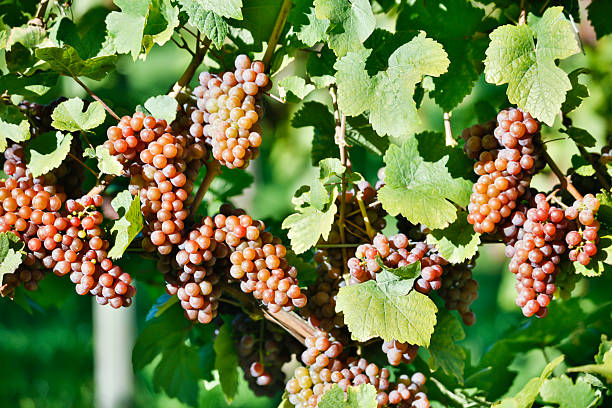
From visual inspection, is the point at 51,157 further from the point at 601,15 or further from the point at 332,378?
the point at 601,15

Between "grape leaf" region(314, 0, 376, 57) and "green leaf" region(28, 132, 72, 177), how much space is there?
298 millimetres

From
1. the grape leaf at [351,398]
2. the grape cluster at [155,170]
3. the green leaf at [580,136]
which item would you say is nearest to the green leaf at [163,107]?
the grape cluster at [155,170]

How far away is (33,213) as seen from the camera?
65 centimetres

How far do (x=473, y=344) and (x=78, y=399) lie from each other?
1.78 metres

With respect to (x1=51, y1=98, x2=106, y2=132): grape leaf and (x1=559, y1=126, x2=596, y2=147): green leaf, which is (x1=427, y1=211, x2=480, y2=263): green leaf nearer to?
(x1=559, y1=126, x2=596, y2=147): green leaf

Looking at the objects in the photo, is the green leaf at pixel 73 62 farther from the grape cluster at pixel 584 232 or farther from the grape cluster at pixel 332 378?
the grape cluster at pixel 584 232

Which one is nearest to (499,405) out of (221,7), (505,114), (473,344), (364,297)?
(364,297)

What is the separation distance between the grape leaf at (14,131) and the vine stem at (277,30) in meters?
0.27

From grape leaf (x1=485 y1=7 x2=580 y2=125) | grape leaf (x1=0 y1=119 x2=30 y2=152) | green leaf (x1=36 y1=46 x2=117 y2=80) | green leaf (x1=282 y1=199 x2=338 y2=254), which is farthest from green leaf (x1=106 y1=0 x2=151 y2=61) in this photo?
grape leaf (x1=485 y1=7 x2=580 y2=125)

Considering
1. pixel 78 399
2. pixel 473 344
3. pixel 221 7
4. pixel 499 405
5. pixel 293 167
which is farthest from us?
pixel 293 167

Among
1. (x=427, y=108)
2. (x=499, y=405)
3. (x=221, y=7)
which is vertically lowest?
(x=427, y=108)

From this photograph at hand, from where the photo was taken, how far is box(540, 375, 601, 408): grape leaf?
767mm

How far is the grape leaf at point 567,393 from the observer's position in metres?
0.77

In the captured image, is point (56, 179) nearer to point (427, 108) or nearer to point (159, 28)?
point (159, 28)
